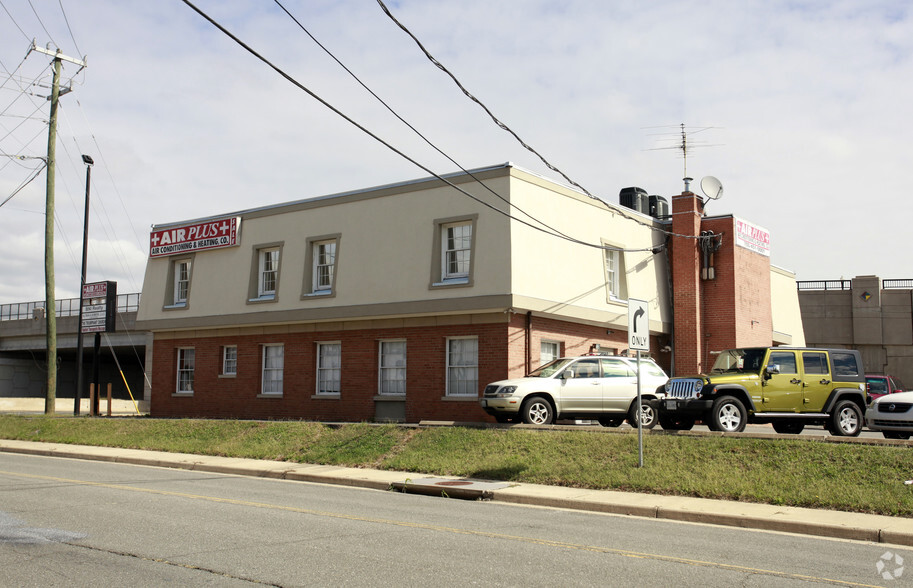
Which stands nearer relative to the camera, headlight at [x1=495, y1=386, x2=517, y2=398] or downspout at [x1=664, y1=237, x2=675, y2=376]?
headlight at [x1=495, y1=386, x2=517, y2=398]

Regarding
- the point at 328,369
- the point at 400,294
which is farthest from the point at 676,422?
the point at 328,369

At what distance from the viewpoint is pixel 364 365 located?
2445 centimetres

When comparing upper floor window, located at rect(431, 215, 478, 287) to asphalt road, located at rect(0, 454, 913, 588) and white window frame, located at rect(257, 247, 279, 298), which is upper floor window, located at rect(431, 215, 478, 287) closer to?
white window frame, located at rect(257, 247, 279, 298)

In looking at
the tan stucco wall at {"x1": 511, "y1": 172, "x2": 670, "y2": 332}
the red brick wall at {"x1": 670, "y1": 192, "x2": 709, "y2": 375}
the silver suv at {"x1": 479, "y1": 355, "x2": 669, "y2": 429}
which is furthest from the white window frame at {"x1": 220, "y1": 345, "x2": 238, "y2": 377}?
the red brick wall at {"x1": 670, "y1": 192, "x2": 709, "y2": 375}

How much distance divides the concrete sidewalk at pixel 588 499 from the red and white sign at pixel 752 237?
55.3 ft

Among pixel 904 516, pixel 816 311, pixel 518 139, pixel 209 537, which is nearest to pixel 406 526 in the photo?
pixel 209 537

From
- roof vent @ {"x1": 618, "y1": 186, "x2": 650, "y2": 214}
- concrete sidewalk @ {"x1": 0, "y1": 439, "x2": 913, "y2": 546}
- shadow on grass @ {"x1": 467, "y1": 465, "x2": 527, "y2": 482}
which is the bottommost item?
concrete sidewalk @ {"x1": 0, "y1": 439, "x2": 913, "y2": 546}

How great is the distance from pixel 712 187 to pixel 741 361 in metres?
12.5

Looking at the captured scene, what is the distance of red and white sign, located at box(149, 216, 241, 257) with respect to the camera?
2750 cm

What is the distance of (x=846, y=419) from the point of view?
16.3 m

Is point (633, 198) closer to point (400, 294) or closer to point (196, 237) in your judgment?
point (400, 294)

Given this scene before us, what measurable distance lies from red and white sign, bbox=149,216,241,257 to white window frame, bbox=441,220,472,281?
830cm

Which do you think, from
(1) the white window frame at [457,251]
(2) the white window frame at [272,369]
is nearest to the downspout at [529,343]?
(1) the white window frame at [457,251]

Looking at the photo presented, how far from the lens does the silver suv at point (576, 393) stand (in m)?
18.3
